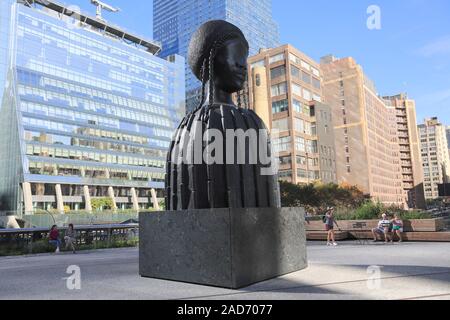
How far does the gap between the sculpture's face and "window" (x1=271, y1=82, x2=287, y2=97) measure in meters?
74.6

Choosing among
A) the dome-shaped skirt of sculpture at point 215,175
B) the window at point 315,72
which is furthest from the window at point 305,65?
the dome-shaped skirt of sculpture at point 215,175

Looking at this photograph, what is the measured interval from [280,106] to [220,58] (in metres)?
74.8

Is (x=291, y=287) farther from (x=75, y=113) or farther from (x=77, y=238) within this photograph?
(x=75, y=113)

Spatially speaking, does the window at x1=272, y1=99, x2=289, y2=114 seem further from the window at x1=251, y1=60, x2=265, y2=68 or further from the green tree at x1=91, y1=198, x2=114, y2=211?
the green tree at x1=91, y1=198, x2=114, y2=211

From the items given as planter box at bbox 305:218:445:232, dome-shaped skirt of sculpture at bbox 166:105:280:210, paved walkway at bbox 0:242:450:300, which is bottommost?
paved walkway at bbox 0:242:450:300

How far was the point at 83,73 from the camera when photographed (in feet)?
310

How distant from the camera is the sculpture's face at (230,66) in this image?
7.57 meters

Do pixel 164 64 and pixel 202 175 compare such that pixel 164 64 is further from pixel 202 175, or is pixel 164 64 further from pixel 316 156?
pixel 202 175

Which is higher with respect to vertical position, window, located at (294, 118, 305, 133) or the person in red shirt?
window, located at (294, 118, 305, 133)

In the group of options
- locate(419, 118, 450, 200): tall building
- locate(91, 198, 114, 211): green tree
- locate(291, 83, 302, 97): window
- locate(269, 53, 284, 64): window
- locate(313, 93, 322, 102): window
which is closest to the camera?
locate(291, 83, 302, 97): window

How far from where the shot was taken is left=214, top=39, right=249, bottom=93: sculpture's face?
7570 millimetres

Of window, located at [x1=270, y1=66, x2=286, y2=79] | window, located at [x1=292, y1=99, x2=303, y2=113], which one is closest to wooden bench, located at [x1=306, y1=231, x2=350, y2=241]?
window, located at [x1=292, y1=99, x2=303, y2=113]

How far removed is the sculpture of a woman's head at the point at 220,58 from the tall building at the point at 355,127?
10036cm

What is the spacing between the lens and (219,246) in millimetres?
5770
